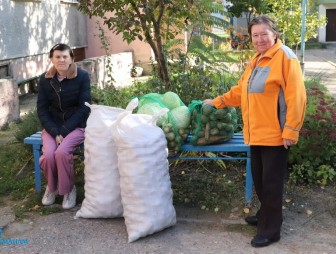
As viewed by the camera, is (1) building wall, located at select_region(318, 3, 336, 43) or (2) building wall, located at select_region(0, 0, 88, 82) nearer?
(2) building wall, located at select_region(0, 0, 88, 82)

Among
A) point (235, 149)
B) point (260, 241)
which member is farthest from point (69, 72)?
point (260, 241)

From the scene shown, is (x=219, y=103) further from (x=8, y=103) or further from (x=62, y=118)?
(x=8, y=103)

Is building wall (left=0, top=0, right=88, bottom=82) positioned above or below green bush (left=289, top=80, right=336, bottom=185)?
above

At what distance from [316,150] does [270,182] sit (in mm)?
1208

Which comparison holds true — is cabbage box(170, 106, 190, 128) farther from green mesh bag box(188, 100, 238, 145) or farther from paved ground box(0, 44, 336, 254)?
paved ground box(0, 44, 336, 254)

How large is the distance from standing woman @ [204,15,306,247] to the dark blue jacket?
165 cm

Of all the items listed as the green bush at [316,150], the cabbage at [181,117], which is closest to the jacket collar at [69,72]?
the cabbage at [181,117]

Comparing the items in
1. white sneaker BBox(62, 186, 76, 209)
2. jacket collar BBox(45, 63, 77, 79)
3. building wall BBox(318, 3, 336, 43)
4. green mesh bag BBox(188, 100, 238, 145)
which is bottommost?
white sneaker BBox(62, 186, 76, 209)

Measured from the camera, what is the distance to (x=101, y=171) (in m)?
3.89

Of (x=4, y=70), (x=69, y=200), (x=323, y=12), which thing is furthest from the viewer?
(x=323, y=12)

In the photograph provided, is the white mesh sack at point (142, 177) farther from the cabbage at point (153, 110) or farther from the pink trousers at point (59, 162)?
the pink trousers at point (59, 162)

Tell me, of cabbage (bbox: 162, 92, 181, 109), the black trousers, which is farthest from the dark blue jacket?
the black trousers

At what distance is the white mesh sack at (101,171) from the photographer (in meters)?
3.88

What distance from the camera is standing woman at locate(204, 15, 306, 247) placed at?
321cm
